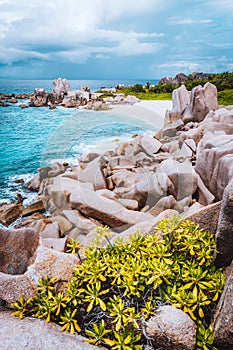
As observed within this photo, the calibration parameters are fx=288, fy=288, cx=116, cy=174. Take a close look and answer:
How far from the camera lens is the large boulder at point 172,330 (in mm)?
1829

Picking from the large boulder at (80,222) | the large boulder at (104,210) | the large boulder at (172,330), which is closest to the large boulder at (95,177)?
the large boulder at (104,210)

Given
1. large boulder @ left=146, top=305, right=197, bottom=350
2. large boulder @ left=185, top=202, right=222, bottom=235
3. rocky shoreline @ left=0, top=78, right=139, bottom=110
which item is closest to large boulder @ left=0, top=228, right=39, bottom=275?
large boulder @ left=146, top=305, right=197, bottom=350

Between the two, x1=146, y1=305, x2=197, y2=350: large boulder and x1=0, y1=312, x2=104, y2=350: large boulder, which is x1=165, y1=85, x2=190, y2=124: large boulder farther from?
x1=0, y1=312, x2=104, y2=350: large boulder

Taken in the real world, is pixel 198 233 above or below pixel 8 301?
above

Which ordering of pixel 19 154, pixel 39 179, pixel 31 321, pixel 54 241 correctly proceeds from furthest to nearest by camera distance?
pixel 19 154, pixel 39 179, pixel 54 241, pixel 31 321

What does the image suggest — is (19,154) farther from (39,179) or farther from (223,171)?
(223,171)

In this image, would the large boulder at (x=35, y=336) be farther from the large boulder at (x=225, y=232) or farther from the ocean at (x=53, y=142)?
the ocean at (x=53, y=142)

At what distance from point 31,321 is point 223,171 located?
4089mm

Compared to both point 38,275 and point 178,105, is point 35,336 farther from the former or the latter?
point 178,105

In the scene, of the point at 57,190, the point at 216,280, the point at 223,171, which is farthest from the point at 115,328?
the point at 57,190

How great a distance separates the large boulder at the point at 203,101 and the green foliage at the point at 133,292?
12292 millimetres

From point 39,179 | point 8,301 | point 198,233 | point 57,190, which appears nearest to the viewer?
point 8,301

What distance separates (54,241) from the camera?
399 centimetres

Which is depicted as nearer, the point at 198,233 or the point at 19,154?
the point at 198,233
